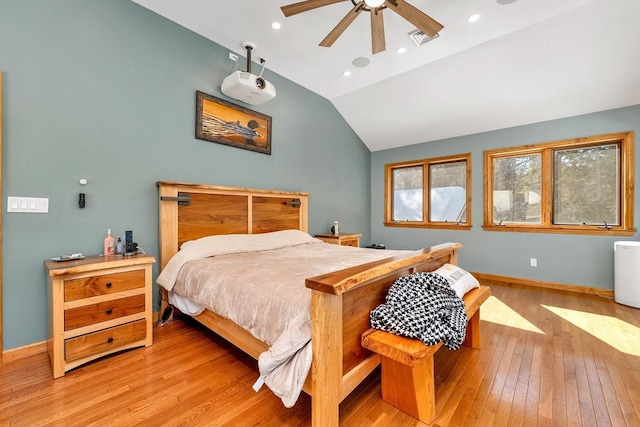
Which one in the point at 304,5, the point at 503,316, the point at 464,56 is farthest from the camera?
the point at 464,56

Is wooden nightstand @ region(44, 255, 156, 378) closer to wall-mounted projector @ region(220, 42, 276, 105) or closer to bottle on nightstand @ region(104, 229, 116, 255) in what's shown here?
bottle on nightstand @ region(104, 229, 116, 255)

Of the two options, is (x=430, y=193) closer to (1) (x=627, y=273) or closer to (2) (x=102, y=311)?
(1) (x=627, y=273)

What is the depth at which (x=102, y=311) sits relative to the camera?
1856 millimetres

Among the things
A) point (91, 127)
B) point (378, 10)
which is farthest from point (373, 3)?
point (91, 127)

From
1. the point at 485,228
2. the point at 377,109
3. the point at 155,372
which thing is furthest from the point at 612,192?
the point at 155,372

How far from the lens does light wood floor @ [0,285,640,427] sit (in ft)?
4.51

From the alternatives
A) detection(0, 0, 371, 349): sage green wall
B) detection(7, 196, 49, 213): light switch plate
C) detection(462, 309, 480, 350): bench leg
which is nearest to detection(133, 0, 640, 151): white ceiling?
detection(0, 0, 371, 349): sage green wall

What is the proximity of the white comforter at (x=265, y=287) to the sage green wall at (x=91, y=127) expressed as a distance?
2.20ft

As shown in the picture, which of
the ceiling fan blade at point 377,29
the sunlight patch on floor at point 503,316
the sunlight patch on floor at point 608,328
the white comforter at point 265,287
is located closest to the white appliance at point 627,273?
the sunlight patch on floor at point 608,328

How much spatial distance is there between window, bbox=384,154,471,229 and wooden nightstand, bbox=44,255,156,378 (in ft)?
14.1

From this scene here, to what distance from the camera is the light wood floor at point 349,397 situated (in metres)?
1.37

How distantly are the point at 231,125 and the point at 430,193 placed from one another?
3.60 meters

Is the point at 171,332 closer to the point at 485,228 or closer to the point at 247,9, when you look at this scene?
A: the point at 247,9

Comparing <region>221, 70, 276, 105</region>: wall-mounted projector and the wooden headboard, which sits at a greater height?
<region>221, 70, 276, 105</region>: wall-mounted projector
